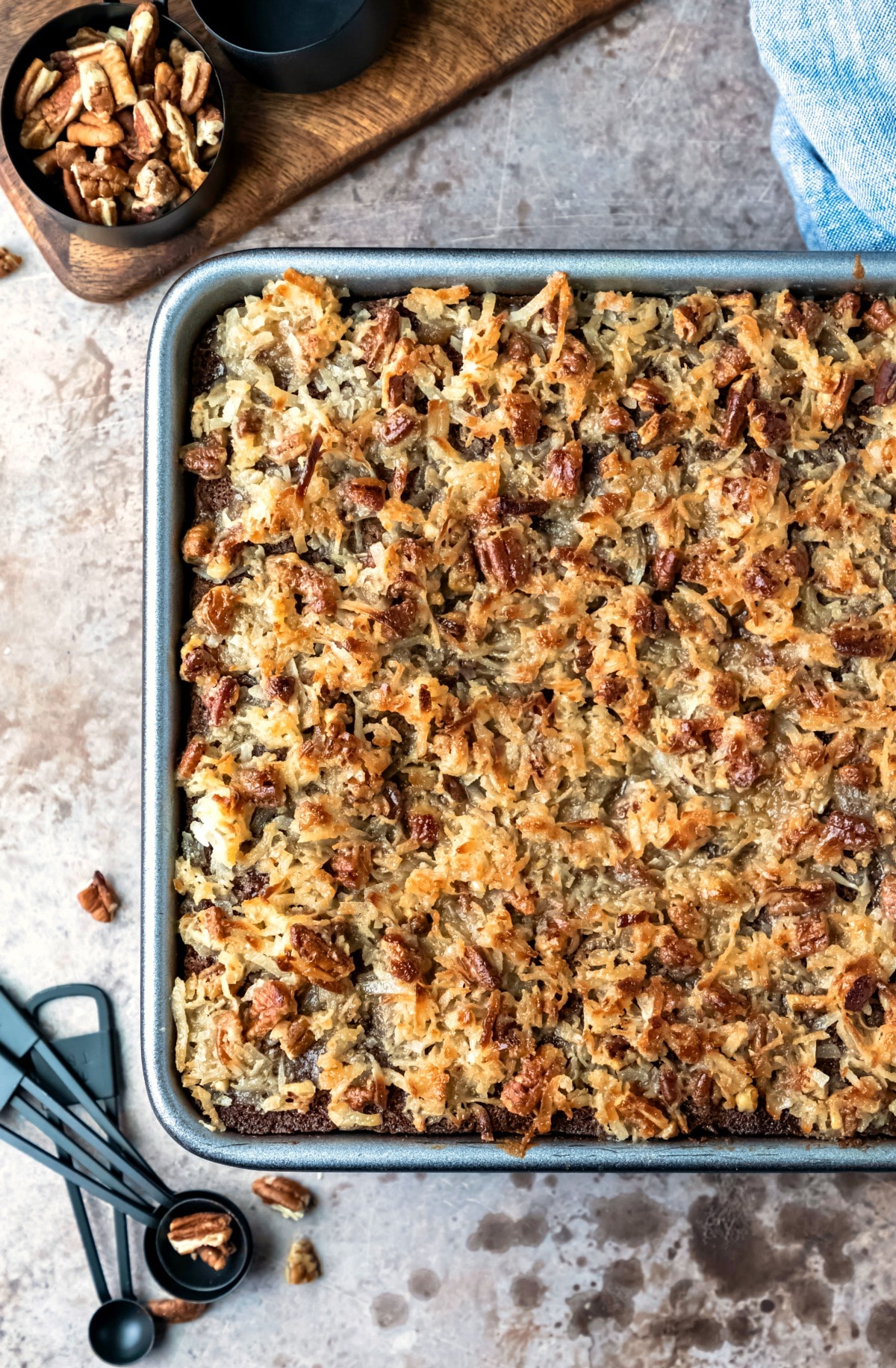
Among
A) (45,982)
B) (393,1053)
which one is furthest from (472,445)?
(45,982)

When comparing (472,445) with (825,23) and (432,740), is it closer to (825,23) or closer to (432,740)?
(432,740)

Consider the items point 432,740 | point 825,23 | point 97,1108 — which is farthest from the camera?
point 97,1108

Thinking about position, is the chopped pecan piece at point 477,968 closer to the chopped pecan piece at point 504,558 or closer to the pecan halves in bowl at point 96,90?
the chopped pecan piece at point 504,558

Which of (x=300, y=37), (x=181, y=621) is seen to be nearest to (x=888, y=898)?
(x=181, y=621)

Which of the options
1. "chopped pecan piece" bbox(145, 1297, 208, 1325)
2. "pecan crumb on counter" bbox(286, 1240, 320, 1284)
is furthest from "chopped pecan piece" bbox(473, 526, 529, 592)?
"chopped pecan piece" bbox(145, 1297, 208, 1325)

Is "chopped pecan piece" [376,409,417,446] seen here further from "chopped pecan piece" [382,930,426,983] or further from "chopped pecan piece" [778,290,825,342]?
"chopped pecan piece" [382,930,426,983]

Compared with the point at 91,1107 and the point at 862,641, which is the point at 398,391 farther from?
the point at 91,1107

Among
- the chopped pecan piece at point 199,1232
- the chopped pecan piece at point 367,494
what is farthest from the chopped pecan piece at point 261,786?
the chopped pecan piece at point 199,1232
